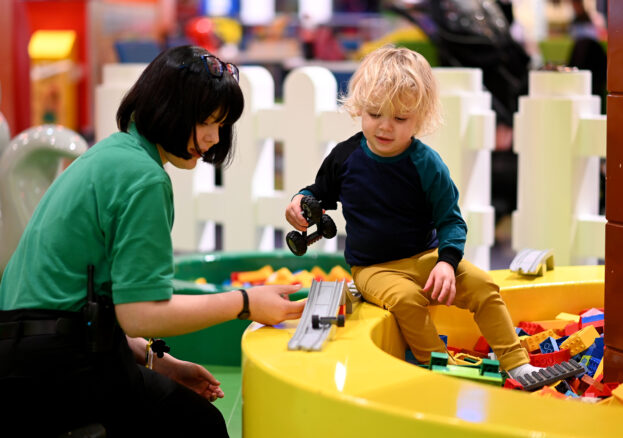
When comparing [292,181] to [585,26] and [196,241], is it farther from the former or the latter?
[585,26]

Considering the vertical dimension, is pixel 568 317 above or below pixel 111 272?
below

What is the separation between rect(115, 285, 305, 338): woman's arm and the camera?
1471 mm

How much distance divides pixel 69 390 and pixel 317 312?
45 cm

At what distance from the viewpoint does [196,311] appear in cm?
152

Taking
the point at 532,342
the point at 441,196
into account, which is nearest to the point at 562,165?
the point at 532,342

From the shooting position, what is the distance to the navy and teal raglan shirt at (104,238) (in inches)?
57.7

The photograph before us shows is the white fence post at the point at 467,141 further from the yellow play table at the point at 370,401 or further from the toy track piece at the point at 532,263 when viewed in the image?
the yellow play table at the point at 370,401

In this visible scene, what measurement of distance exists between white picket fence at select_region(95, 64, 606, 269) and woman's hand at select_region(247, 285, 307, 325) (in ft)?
5.31

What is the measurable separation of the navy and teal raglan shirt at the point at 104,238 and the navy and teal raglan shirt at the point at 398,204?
51 centimetres

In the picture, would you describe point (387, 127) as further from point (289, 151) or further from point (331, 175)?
point (289, 151)

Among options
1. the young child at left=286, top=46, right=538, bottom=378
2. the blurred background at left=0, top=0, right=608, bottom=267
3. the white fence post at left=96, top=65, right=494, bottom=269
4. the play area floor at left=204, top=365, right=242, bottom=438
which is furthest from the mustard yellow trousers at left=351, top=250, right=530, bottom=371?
the blurred background at left=0, top=0, right=608, bottom=267

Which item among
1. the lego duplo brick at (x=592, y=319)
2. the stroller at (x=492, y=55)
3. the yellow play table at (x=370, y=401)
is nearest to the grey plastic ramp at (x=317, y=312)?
the yellow play table at (x=370, y=401)

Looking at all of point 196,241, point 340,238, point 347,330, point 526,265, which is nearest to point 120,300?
point 347,330

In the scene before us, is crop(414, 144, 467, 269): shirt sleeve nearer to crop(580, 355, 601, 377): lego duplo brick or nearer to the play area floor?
crop(580, 355, 601, 377): lego duplo brick
